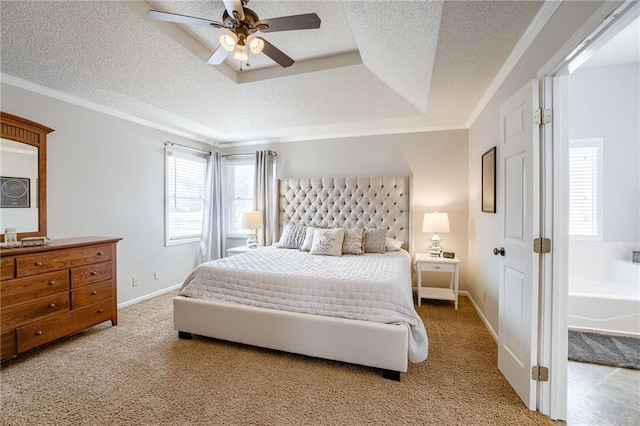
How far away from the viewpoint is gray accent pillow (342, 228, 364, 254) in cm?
353

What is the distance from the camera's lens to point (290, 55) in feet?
9.43

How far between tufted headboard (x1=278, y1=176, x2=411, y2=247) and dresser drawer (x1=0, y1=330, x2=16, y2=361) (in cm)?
314

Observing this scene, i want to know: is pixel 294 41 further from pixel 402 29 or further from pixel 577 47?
pixel 577 47

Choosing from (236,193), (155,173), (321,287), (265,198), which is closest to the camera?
(321,287)

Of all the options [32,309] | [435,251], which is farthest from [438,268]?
[32,309]

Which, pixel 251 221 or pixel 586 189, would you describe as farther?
pixel 251 221

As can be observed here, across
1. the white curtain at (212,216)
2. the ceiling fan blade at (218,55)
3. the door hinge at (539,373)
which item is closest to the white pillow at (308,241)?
the white curtain at (212,216)

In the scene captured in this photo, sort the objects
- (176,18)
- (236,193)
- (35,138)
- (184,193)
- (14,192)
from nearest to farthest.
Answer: (176,18), (14,192), (35,138), (184,193), (236,193)

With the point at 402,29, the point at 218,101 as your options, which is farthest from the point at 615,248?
the point at 218,101

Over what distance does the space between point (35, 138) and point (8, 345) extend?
1906 millimetres

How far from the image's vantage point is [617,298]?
2.74m

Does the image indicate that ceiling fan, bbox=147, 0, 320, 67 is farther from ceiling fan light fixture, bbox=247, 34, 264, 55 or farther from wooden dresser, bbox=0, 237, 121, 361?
wooden dresser, bbox=0, 237, 121, 361

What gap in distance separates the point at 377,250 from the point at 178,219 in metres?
3.27

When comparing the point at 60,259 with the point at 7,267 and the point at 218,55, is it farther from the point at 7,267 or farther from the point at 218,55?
the point at 218,55
